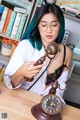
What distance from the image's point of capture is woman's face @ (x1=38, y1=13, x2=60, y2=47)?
4.83 ft

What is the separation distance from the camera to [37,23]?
1504mm

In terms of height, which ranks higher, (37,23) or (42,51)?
(37,23)

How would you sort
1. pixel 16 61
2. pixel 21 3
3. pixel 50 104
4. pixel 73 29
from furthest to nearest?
1. pixel 73 29
2. pixel 21 3
3. pixel 16 61
4. pixel 50 104

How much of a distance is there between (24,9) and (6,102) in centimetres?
134

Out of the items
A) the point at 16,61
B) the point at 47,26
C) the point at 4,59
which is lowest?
the point at 4,59

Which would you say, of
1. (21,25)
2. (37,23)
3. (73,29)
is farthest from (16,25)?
(37,23)

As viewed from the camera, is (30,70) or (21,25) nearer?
(30,70)

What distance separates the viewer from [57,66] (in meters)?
1.59

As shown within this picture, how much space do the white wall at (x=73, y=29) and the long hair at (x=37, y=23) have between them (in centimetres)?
105

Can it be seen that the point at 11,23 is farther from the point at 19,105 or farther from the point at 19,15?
the point at 19,105

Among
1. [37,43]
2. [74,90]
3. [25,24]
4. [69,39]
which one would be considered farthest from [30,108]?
[74,90]

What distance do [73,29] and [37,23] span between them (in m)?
1.23

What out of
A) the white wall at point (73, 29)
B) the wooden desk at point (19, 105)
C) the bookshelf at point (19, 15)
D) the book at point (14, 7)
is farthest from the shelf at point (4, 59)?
the wooden desk at point (19, 105)

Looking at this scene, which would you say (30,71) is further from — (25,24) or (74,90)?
(74,90)
